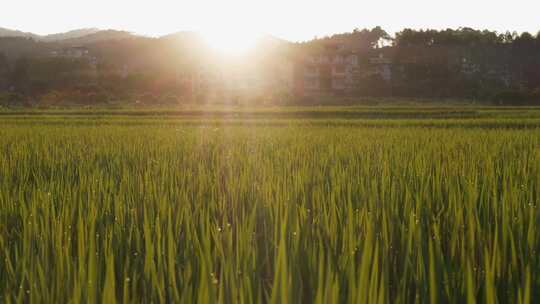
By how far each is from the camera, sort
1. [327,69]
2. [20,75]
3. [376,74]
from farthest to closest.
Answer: [20,75] → [327,69] → [376,74]

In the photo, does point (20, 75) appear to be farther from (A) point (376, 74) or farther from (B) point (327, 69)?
(A) point (376, 74)

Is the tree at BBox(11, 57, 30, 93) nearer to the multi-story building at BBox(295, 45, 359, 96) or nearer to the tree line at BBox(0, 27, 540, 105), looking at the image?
the tree line at BBox(0, 27, 540, 105)

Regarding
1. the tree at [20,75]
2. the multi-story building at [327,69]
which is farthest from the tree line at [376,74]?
the multi-story building at [327,69]

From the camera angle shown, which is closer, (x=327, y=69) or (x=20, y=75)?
(x=327, y=69)

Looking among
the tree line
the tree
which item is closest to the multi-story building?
the tree line

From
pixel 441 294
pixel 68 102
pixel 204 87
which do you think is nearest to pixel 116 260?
pixel 441 294

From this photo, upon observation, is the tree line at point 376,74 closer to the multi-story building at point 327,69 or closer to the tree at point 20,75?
the tree at point 20,75

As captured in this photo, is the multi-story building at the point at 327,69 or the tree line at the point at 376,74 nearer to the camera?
the tree line at the point at 376,74

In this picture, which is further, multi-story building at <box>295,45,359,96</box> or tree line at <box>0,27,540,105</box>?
multi-story building at <box>295,45,359,96</box>

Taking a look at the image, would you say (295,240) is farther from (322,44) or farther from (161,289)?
(322,44)

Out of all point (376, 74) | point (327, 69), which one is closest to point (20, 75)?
point (327, 69)

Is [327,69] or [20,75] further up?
[327,69]

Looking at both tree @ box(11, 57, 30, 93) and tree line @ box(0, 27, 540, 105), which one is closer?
tree line @ box(0, 27, 540, 105)

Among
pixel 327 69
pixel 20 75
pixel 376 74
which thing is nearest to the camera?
pixel 376 74
